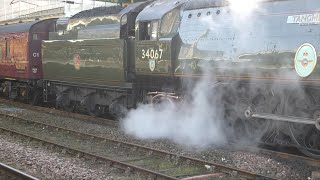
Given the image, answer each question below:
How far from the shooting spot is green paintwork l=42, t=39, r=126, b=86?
11781 millimetres

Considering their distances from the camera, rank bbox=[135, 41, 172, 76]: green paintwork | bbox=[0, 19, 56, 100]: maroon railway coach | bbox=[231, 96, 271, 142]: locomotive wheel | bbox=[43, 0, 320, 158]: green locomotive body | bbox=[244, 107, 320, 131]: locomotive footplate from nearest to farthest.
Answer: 1. bbox=[244, 107, 320, 131]: locomotive footplate
2. bbox=[43, 0, 320, 158]: green locomotive body
3. bbox=[231, 96, 271, 142]: locomotive wheel
4. bbox=[135, 41, 172, 76]: green paintwork
5. bbox=[0, 19, 56, 100]: maroon railway coach

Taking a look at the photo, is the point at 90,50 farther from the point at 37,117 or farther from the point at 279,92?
the point at 279,92

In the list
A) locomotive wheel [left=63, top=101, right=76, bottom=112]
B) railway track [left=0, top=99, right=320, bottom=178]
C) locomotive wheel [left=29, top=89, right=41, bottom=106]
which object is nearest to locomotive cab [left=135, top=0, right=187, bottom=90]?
railway track [left=0, top=99, right=320, bottom=178]

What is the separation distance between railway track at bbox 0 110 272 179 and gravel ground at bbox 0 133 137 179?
0.75ft

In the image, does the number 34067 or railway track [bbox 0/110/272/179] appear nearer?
railway track [bbox 0/110/272/179]

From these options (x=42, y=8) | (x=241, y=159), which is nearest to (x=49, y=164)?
(x=241, y=159)

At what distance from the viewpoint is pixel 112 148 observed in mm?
9336

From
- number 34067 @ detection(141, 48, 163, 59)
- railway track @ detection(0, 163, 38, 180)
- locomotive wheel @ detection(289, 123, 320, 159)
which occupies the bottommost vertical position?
railway track @ detection(0, 163, 38, 180)

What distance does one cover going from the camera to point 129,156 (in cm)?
860

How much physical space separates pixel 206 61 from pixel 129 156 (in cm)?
240

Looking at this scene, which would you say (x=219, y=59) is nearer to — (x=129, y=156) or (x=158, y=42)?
(x=158, y=42)

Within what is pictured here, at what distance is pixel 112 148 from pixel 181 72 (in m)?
2.18

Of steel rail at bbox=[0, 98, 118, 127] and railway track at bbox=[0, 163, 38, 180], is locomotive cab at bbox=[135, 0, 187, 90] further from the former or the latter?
railway track at bbox=[0, 163, 38, 180]

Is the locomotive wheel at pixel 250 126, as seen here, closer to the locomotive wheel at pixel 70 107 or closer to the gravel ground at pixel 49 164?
the gravel ground at pixel 49 164
